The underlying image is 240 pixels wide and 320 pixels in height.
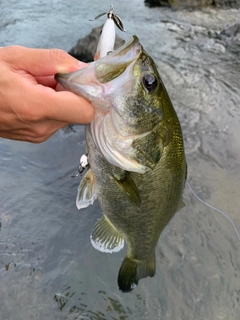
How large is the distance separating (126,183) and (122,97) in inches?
17.7

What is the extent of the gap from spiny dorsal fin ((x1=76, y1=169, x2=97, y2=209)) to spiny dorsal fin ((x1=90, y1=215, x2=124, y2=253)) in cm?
35

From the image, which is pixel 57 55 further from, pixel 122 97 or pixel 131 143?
pixel 131 143

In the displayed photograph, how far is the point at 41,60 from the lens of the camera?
1.43 meters

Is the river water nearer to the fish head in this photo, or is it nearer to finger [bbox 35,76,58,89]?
the fish head

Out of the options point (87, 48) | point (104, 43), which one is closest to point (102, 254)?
point (104, 43)

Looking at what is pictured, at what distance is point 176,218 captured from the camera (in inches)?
139

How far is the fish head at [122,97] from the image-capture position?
4.58 feet

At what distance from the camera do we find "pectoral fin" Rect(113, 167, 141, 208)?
171 centimetres

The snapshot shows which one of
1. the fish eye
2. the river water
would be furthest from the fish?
the river water

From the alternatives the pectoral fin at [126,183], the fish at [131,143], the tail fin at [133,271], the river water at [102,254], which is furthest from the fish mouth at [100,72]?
the river water at [102,254]

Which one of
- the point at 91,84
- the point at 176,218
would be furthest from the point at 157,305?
the point at 91,84

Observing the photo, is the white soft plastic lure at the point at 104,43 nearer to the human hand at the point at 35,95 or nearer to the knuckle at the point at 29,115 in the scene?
the human hand at the point at 35,95

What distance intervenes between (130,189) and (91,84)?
0.56 metres

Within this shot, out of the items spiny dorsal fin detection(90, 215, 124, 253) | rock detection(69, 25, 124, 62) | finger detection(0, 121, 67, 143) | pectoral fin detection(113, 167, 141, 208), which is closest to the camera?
finger detection(0, 121, 67, 143)
